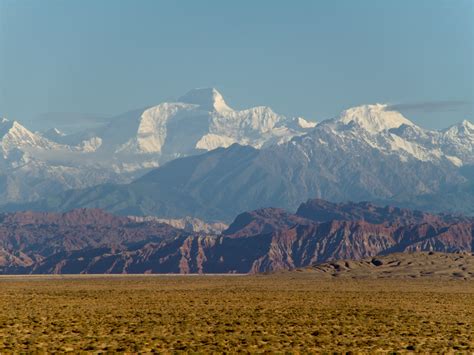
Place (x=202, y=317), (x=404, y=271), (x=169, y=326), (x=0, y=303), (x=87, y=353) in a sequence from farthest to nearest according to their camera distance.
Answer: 1. (x=404, y=271)
2. (x=0, y=303)
3. (x=202, y=317)
4. (x=169, y=326)
5. (x=87, y=353)

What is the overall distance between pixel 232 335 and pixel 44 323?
15507mm

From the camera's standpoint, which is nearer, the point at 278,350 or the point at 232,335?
the point at 278,350

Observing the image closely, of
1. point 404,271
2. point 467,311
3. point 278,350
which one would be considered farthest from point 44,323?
point 404,271

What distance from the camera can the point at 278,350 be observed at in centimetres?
4722

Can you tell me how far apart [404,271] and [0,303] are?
12807cm

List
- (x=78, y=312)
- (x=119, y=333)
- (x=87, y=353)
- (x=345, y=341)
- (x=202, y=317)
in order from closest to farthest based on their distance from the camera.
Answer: (x=87, y=353) < (x=345, y=341) < (x=119, y=333) < (x=202, y=317) < (x=78, y=312)

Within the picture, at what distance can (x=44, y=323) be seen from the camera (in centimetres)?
6212

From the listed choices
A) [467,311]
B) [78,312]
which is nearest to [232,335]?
[78,312]

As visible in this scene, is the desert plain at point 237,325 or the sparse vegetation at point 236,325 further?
the sparse vegetation at point 236,325

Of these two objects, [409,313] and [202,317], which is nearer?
[202,317]

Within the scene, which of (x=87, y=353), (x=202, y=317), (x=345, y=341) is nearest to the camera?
(x=87, y=353)

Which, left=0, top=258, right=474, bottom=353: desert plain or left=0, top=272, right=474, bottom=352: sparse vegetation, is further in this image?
left=0, top=272, right=474, bottom=352: sparse vegetation

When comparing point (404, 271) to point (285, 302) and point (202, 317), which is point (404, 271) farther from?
point (202, 317)

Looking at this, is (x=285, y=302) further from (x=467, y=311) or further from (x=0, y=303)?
(x=0, y=303)
